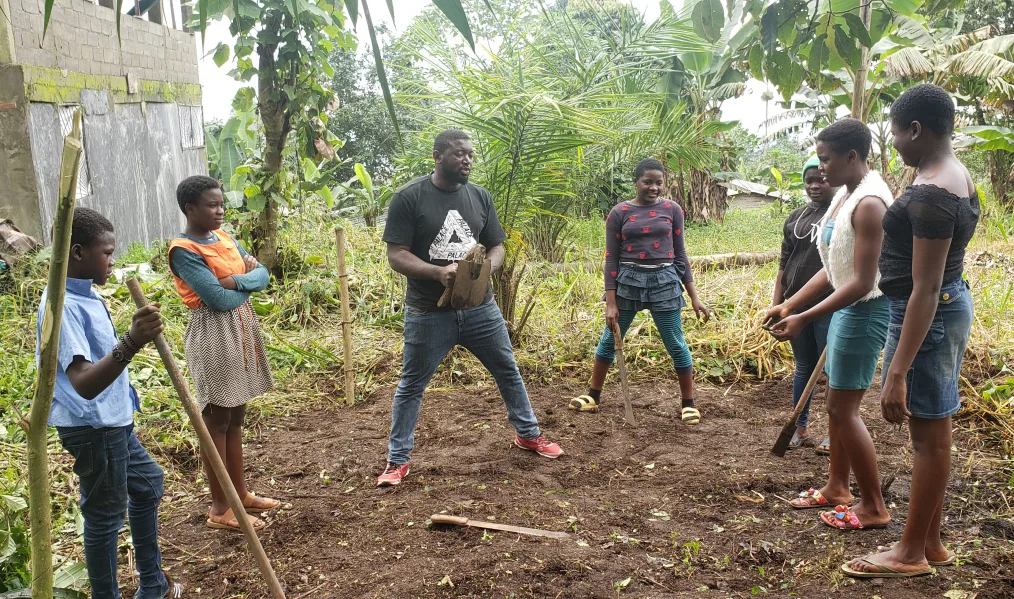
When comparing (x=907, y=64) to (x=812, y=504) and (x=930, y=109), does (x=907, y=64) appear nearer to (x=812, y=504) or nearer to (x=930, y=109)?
(x=812, y=504)

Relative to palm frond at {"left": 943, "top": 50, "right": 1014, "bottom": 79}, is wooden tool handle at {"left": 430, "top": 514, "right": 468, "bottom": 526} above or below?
below

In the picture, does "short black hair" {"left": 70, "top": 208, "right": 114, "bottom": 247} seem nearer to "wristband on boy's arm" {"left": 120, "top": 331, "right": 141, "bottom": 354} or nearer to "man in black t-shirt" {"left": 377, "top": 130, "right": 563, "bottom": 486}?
"wristband on boy's arm" {"left": 120, "top": 331, "right": 141, "bottom": 354}

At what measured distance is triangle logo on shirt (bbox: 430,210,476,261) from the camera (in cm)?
386

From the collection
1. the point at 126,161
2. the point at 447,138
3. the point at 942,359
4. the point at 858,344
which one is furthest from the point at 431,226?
the point at 126,161

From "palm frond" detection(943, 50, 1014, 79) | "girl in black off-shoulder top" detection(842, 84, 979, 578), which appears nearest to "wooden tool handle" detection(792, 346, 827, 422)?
"girl in black off-shoulder top" detection(842, 84, 979, 578)

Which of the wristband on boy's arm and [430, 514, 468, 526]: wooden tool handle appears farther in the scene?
[430, 514, 468, 526]: wooden tool handle

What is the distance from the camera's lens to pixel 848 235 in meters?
3.03

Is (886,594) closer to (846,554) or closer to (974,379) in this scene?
(846,554)

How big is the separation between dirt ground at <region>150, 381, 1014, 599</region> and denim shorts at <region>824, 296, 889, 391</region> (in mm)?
687

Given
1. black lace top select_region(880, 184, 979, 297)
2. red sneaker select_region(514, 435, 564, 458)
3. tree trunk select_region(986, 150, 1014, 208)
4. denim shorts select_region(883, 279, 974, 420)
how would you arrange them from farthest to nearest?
tree trunk select_region(986, 150, 1014, 208)
red sneaker select_region(514, 435, 564, 458)
denim shorts select_region(883, 279, 974, 420)
black lace top select_region(880, 184, 979, 297)

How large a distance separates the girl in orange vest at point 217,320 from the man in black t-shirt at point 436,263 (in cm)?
75

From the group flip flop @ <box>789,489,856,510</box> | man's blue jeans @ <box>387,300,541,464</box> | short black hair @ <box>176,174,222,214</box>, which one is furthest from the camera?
man's blue jeans @ <box>387,300,541,464</box>

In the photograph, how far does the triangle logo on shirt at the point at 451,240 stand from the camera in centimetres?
386

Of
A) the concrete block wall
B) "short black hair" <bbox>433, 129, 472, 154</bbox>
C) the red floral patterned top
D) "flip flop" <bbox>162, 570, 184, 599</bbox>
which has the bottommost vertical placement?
"flip flop" <bbox>162, 570, 184, 599</bbox>
